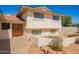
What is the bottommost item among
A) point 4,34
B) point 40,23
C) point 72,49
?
point 72,49

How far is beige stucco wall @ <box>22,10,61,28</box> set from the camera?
142 inches

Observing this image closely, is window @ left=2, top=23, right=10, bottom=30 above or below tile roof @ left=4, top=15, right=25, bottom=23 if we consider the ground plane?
below

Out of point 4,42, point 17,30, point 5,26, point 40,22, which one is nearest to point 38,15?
point 40,22

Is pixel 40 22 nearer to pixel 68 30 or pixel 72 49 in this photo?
pixel 68 30

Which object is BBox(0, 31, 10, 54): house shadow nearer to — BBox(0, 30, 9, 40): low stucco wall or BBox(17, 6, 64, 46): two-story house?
BBox(0, 30, 9, 40): low stucco wall

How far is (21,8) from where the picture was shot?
356cm

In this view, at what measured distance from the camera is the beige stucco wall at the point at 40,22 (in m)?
3.60

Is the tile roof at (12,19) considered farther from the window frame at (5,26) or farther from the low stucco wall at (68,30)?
the low stucco wall at (68,30)

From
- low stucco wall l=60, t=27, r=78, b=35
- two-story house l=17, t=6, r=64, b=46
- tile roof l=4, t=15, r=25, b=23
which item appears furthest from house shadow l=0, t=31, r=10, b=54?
low stucco wall l=60, t=27, r=78, b=35

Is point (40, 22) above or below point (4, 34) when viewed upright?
above

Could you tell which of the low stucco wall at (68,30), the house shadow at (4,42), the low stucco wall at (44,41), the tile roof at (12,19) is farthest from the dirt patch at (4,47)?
the low stucco wall at (68,30)

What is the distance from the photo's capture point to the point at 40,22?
3.62m
